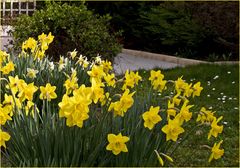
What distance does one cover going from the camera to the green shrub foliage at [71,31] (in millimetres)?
7797

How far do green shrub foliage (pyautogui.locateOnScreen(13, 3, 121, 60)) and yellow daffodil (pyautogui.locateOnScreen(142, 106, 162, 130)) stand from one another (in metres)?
4.74

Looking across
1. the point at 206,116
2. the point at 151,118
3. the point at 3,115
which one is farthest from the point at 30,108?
the point at 206,116

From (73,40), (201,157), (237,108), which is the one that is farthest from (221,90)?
(201,157)

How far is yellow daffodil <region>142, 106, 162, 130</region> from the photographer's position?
9.92 ft

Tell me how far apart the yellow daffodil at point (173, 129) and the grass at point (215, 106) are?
1.14 meters

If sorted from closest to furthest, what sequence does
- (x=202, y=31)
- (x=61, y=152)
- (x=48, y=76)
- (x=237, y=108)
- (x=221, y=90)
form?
(x=61, y=152), (x=48, y=76), (x=237, y=108), (x=221, y=90), (x=202, y=31)

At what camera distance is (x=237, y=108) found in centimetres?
663

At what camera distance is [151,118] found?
304cm

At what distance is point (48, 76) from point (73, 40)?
285cm

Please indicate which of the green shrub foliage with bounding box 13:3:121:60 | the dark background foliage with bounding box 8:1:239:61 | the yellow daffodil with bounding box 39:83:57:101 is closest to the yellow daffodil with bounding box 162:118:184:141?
the yellow daffodil with bounding box 39:83:57:101

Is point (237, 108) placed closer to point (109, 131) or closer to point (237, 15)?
point (109, 131)

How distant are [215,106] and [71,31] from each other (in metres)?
2.26

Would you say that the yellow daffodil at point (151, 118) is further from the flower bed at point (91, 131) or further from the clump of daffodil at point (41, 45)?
the clump of daffodil at point (41, 45)

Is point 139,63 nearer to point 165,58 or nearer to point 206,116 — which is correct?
point 165,58
